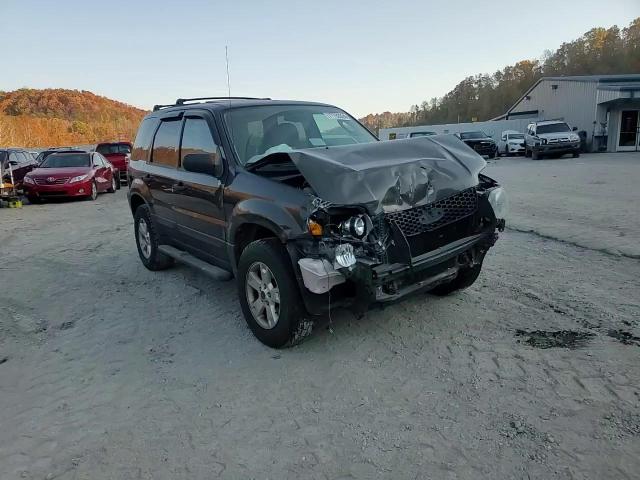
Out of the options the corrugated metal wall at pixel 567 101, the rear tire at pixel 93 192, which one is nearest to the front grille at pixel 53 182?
the rear tire at pixel 93 192

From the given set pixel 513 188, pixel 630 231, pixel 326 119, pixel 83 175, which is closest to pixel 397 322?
pixel 326 119

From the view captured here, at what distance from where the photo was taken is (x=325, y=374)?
11.3 feet

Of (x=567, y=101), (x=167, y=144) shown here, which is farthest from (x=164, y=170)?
(x=567, y=101)

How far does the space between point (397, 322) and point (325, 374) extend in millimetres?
1054

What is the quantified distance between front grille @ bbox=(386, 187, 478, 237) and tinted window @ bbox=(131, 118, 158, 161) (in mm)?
3724

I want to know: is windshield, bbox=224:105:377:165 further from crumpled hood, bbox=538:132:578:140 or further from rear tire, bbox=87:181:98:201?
crumpled hood, bbox=538:132:578:140

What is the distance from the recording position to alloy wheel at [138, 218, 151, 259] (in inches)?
251

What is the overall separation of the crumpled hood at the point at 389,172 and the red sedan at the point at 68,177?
12961 mm

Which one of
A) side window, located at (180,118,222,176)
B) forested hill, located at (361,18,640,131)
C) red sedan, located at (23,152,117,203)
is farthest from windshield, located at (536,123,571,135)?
forested hill, located at (361,18,640,131)

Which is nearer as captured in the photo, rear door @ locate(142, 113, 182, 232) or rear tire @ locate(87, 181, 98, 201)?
rear door @ locate(142, 113, 182, 232)

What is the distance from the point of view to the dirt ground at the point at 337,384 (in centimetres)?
256

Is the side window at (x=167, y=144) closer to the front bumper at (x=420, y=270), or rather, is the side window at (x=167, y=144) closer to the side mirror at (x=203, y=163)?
the side mirror at (x=203, y=163)

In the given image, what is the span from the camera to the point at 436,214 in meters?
3.81

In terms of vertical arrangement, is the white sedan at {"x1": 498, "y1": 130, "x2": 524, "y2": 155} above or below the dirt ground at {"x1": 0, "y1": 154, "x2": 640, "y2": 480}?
above
